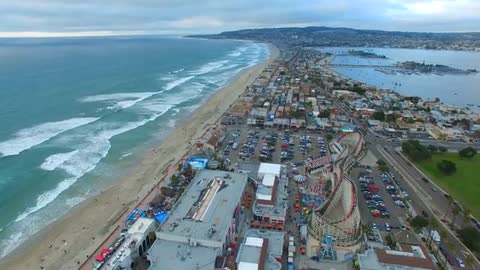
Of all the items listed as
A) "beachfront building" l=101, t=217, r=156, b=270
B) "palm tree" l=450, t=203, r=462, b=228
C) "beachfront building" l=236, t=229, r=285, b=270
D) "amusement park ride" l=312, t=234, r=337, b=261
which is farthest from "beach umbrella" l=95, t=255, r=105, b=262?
"palm tree" l=450, t=203, r=462, b=228

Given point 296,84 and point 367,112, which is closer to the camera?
point 367,112

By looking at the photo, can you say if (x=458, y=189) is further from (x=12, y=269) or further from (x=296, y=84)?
(x=296, y=84)

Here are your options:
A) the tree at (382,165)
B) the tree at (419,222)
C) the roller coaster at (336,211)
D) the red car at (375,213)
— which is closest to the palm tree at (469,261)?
the tree at (419,222)

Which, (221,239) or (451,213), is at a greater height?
(221,239)

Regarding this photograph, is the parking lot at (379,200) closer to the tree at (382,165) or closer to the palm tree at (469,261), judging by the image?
the tree at (382,165)

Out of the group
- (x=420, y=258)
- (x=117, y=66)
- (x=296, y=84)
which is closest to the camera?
(x=420, y=258)

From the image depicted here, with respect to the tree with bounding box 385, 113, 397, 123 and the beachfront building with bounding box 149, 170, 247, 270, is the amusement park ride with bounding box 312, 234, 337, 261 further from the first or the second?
the tree with bounding box 385, 113, 397, 123

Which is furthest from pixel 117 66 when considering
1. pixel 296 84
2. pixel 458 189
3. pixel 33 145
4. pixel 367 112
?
pixel 458 189
